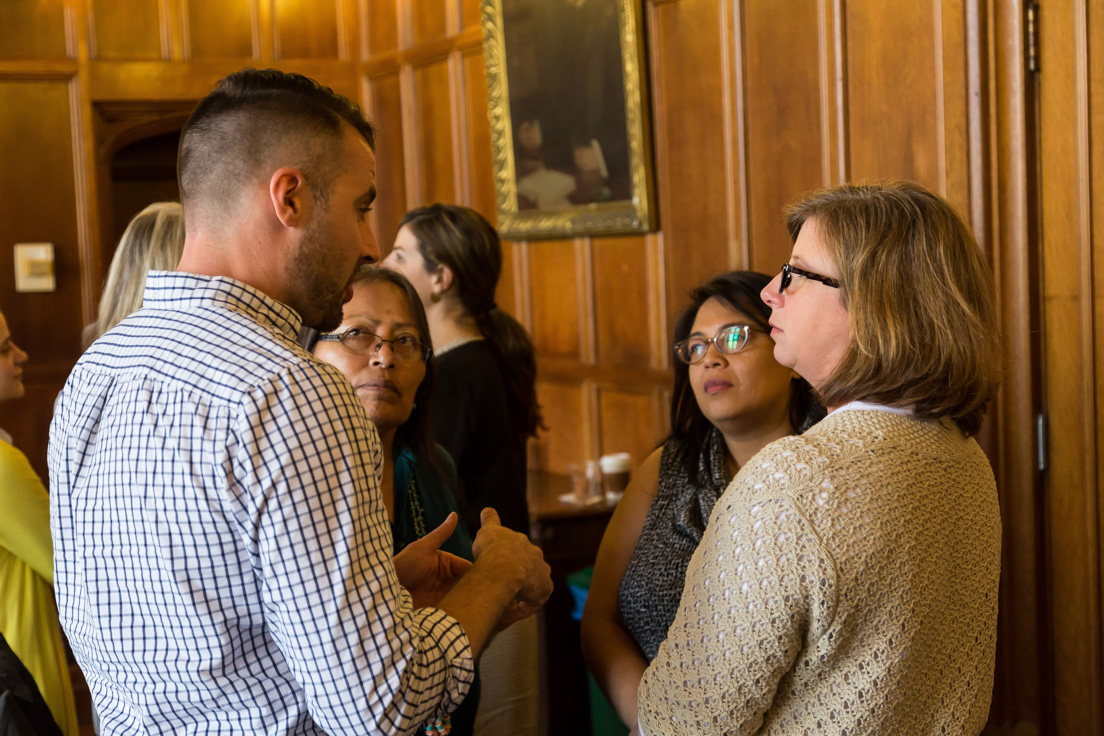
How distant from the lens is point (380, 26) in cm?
595

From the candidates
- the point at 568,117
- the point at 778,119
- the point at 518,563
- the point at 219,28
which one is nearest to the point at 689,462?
the point at 518,563

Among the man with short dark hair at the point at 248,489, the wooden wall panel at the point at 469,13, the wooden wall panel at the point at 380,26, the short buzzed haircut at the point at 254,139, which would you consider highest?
the wooden wall panel at the point at 380,26

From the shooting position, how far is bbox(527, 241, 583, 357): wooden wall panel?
4715mm

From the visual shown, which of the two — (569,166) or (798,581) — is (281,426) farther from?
(569,166)

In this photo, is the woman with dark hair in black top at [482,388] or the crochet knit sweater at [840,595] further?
the woman with dark hair in black top at [482,388]

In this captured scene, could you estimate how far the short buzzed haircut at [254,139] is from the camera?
1.33 m

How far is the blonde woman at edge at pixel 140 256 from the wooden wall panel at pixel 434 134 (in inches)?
119

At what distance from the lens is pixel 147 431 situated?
1182 mm

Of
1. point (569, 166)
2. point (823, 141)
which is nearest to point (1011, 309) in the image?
point (823, 141)

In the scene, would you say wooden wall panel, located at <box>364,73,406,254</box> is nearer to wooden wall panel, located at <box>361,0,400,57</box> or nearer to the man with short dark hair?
wooden wall panel, located at <box>361,0,400,57</box>

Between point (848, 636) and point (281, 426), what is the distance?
73cm

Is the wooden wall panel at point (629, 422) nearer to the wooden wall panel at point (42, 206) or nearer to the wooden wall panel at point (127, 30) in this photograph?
the wooden wall panel at point (42, 206)

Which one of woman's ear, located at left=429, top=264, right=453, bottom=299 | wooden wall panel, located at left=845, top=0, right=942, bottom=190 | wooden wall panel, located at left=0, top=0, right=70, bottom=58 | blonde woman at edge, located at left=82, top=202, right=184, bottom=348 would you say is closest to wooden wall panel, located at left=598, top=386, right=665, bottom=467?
woman's ear, located at left=429, top=264, right=453, bottom=299

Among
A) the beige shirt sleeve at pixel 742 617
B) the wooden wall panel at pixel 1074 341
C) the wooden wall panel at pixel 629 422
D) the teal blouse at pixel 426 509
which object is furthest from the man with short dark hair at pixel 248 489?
the wooden wall panel at pixel 629 422
